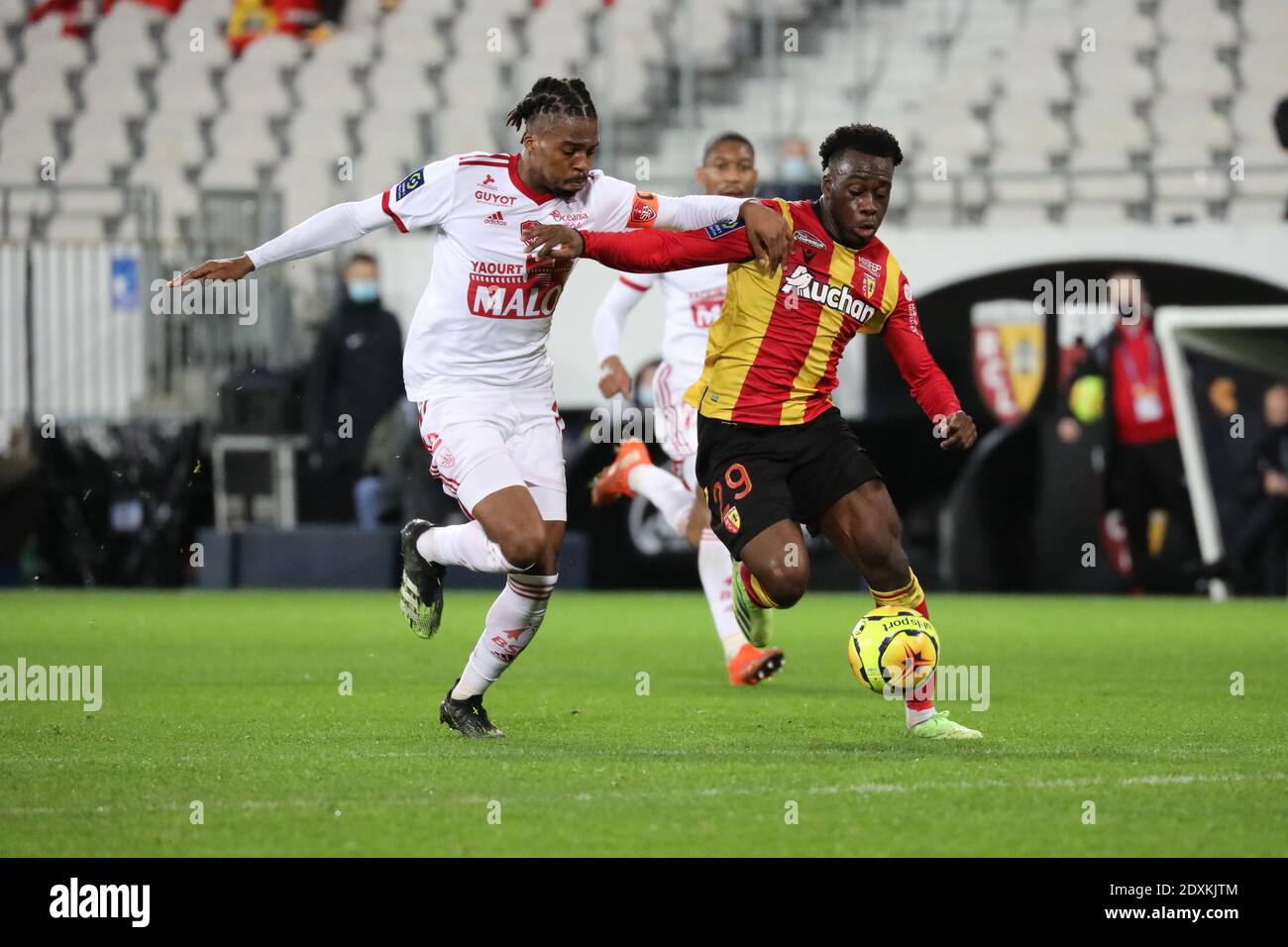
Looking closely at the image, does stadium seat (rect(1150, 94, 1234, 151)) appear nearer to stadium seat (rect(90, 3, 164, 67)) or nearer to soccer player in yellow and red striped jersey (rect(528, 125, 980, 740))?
stadium seat (rect(90, 3, 164, 67))

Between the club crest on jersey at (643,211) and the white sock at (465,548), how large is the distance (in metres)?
1.19

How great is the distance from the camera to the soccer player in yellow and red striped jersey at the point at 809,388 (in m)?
6.68

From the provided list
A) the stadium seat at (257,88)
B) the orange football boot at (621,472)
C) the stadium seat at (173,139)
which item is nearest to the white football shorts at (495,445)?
the orange football boot at (621,472)

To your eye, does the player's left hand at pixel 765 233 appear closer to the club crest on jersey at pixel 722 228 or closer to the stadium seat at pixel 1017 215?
the club crest on jersey at pixel 722 228

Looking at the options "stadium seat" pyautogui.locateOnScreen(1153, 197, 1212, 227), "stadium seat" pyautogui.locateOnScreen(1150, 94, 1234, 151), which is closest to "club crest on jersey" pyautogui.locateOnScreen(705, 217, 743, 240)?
"stadium seat" pyautogui.locateOnScreen(1153, 197, 1212, 227)

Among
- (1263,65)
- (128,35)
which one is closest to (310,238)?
(1263,65)

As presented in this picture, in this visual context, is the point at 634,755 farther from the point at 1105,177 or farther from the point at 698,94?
the point at 698,94

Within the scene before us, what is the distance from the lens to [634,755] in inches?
249

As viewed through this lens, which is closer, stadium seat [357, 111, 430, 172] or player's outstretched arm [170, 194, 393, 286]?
player's outstretched arm [170, 194, 393, 286]

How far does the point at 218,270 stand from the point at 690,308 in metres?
3.64

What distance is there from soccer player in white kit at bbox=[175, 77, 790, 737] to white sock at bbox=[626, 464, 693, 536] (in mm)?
2764

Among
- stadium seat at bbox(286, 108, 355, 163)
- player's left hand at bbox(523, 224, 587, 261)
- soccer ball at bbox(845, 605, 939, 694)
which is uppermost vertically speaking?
stadium seat at bbox(286, 108, 355, 163)

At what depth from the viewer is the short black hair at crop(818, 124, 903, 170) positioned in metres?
6.71
